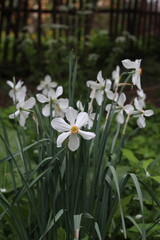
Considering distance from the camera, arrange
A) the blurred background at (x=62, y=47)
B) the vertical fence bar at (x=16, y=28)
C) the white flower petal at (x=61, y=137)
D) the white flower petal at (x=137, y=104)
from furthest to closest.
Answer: the vertical fence bar at (x=16, y=28) < the blurred background at (x=62, y=47) < the white flower petal at (x=137, y=104) < the white flower petal at (x=61, y=137)

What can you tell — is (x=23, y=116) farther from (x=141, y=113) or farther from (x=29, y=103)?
(x=141, y=113)

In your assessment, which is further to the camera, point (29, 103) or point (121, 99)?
point (121, 99)

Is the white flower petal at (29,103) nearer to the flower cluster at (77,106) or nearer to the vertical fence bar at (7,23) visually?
the flower cluster at (77,106)

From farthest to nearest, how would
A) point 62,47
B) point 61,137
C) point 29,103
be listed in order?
point 62,47, point 29,103, point 61,137

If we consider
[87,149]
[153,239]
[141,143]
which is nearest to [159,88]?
[141,143]

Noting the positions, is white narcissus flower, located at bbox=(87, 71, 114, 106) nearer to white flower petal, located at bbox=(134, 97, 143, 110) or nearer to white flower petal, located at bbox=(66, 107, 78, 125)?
white flower petal, located at bbox=(134, 97, 143, 110)

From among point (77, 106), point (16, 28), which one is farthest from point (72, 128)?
point (16, 28)

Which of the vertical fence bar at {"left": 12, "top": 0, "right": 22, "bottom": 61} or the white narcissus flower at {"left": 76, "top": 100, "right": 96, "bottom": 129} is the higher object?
the white narcissus flower at {"left": 76, "top": 100, "right": 96, "bottom": 129}

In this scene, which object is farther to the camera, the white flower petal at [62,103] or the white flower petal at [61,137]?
the white flower petal at [62,103]

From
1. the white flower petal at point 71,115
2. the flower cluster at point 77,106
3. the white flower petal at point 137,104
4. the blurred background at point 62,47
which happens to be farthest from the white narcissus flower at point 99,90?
the blurred background at point 62,47

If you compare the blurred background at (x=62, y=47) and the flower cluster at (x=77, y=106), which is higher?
the flower cluster at (x=77, y=106)

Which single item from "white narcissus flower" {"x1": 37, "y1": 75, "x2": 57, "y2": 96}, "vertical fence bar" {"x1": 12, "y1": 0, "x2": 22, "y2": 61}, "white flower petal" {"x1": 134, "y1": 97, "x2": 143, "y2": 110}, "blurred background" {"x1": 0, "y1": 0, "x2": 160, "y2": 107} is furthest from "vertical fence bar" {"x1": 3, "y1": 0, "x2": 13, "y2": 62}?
"white flower petal" {"x1": 134, "y1": 97, "x2": 143, "y2": 110}
